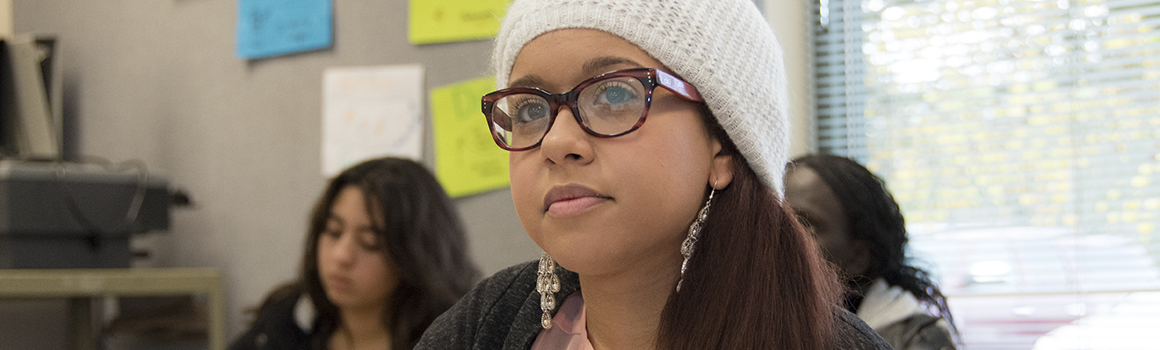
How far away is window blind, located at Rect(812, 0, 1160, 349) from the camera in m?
1.37

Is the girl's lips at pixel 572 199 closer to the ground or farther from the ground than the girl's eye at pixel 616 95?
closer to the ground

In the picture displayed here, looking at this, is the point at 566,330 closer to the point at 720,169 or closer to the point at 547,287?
the point at 547,287

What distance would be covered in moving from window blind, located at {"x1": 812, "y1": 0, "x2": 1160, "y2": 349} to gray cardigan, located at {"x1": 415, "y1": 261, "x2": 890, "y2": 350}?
2.44 ft

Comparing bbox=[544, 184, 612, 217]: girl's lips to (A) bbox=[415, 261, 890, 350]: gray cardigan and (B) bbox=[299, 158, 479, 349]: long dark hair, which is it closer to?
(A) bbox=[415, 261, 890, 350]: gray cardigan

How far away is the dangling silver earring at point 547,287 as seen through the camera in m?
0.78

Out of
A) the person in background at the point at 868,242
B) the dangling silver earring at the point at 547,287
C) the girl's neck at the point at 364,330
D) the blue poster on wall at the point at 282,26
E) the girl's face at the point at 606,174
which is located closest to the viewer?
the girl's face at the point at 606,174

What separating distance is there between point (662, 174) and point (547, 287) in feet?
0.66

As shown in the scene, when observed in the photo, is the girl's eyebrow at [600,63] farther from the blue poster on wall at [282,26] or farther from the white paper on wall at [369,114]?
the blue poster on wall at [282,26]

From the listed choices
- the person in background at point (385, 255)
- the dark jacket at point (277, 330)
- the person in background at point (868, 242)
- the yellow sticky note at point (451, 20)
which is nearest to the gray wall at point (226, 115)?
the yellow sticky note at point (451, 20)

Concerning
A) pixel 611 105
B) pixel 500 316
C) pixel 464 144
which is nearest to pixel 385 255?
pixel 464 144

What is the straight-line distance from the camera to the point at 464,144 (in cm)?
159

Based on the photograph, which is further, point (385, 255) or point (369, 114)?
point (369, 114)

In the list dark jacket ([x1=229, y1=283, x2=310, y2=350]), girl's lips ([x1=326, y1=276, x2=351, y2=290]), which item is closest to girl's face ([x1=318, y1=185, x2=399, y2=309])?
girl's lips ([x1=326, y1=276, x2=351, y2=290])

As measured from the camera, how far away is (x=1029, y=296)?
1.42 meters
